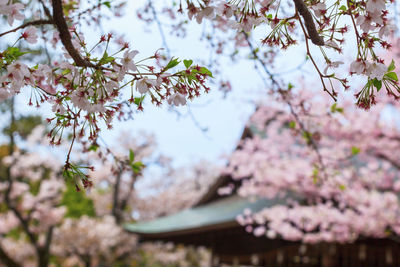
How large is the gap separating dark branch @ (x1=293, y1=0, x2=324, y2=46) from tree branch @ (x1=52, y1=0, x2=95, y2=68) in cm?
58

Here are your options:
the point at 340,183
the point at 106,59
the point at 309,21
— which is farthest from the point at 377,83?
the point at 340,183

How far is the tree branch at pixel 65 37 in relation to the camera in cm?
115

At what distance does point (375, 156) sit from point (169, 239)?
4.67m

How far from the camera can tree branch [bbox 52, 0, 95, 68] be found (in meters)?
1.15

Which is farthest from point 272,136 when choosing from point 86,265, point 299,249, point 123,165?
point 86,265

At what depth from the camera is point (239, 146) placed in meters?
8.32

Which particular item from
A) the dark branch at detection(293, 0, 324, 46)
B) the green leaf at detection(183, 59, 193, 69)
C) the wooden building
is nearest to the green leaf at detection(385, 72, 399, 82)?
the dark branch at detection(293, 0, 324, 46)

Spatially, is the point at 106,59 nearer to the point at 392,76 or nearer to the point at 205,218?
the point at 392,76

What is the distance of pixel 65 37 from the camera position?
1.20 m

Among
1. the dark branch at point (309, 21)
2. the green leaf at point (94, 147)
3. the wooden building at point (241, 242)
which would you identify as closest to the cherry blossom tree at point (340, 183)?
the wooden building at point (241, 242)

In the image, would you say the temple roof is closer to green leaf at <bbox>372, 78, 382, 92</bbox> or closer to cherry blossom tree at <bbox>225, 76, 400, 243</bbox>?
cherry blossom tree at <bbox>225, 76, 400, 243</bbox>

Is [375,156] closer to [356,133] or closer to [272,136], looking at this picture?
[356,133]

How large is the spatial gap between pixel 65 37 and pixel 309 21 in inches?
27.5

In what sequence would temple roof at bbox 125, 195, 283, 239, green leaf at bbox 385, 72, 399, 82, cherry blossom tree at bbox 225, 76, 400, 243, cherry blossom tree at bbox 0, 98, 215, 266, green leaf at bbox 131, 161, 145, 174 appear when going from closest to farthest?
green leaf at bbox 385, 72, 399, 82 → green leaf at bbox 131, 161, 145, 174 → cherry blossom tree at bbox 225, 76, 400, 243 → temple roof at bbox 125, 195, 283, 239 → cherry blossom tree at bbox 0, 98, 215, 266
